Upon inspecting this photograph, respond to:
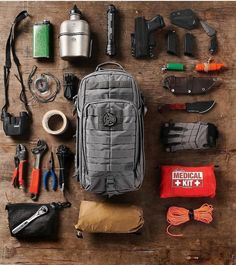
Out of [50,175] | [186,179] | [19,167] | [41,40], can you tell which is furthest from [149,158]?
[41,40]

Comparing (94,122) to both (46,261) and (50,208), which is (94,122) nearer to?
(50,208)

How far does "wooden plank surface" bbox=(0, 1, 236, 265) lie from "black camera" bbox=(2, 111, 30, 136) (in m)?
0.04

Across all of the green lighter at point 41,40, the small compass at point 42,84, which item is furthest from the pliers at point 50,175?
the green lighter at point 41,40

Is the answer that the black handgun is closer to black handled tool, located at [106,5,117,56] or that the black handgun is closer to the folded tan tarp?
black handled tool, located at [106,5,117,56]

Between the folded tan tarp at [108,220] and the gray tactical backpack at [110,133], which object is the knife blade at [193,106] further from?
the folded tan tarp at [108,220]

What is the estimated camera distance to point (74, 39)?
5.58ft

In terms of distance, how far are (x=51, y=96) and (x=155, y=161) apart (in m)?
0.49

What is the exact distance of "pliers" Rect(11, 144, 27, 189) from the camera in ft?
5.79

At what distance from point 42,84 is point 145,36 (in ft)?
1.47

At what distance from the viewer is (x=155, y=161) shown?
5.85 feet

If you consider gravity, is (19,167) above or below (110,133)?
below

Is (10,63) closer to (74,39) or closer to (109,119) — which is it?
(74,39)

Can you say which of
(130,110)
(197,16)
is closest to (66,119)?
(130,110)

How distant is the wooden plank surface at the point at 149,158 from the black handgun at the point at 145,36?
3cm
